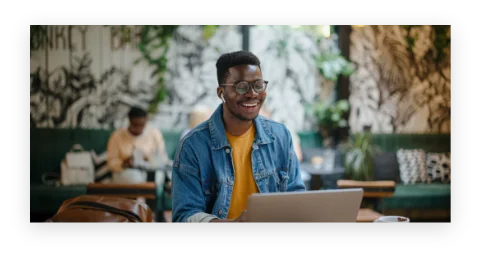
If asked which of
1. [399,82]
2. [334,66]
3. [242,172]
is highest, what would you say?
[334,66]

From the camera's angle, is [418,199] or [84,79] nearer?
[418,199]

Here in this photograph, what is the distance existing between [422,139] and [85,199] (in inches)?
188

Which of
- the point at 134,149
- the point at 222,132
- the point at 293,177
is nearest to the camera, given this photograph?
the point at 222,132

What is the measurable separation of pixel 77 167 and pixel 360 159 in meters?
3.13

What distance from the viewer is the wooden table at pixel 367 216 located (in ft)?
16.2

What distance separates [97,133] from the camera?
241 inches

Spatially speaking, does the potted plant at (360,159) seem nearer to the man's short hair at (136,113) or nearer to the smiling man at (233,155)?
the man's short hair at (136,113)

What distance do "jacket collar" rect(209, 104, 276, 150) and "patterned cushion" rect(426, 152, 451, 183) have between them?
409 centimetres

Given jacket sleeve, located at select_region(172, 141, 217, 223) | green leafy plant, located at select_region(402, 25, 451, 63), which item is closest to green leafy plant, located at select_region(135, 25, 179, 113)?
green leafy plant, located at select_region(402, 25, 451, 63)

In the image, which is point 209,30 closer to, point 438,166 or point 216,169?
point 438,166

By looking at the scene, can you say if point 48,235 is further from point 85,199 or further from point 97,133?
A: point 97,133

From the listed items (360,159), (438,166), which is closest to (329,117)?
(360,159)

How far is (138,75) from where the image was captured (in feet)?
21.0

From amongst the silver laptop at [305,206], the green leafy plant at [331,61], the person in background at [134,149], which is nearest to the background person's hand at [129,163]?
the person in background at [134,149]
